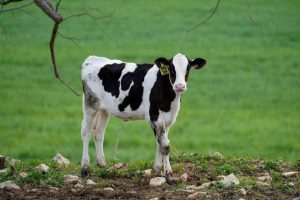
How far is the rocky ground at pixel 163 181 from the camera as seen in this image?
951 centimetres

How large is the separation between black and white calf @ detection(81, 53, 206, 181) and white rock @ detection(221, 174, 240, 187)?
0.86 m

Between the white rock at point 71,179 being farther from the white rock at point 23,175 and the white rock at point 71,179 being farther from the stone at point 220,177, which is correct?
the stone at point 220,177

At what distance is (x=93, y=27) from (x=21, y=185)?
26.0 meters

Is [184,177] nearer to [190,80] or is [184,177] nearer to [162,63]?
[162,63]

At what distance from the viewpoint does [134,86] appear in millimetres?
10656

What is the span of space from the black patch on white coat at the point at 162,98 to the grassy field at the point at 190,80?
235cm

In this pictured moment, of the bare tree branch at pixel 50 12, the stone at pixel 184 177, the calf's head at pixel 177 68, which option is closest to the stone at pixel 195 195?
the stone at pixel 184 177

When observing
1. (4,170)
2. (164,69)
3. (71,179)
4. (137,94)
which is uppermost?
(164,69)

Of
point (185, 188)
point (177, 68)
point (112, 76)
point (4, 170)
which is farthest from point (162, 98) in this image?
point (4, 170)

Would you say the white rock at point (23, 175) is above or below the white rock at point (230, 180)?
below

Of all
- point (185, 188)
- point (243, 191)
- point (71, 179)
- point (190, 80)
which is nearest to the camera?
point (243, 191)

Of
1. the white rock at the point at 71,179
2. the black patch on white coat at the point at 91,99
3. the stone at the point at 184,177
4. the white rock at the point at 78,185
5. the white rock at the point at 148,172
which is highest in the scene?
Result: the black patch on white coat at the point at 91,99

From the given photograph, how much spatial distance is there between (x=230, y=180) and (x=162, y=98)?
163cm

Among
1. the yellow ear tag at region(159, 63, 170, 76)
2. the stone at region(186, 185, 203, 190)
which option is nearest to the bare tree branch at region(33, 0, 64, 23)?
the yellow ear tag at region(159, 63, 170, 76)
